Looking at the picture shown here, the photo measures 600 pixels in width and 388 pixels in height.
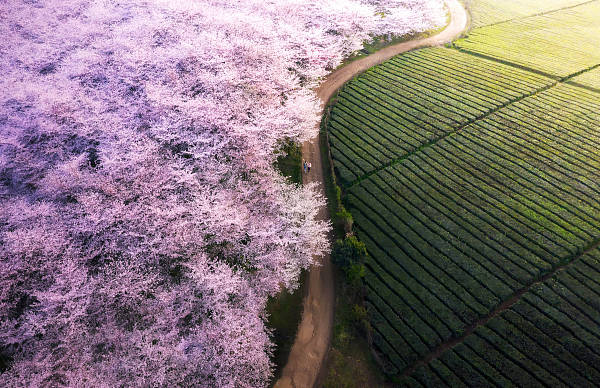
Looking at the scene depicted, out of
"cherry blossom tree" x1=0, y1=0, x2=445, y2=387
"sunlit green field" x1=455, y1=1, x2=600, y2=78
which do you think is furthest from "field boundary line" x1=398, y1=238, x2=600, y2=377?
"sunlit green field" x1=455, y1=1, x2=600, y2=78

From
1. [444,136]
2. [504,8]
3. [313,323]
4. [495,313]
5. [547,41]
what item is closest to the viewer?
[495,313]

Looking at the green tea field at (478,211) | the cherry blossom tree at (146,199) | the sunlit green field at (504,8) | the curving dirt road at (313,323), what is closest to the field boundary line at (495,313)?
the green tea field at (478,211)

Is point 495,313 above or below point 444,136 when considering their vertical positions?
below

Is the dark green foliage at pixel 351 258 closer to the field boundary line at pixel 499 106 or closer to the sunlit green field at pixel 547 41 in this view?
the field boundary line at pixel 499 106

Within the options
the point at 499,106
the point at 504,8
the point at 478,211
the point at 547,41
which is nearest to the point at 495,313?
the point at 478,211

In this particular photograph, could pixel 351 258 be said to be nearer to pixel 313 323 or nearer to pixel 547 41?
pixel 313 323
